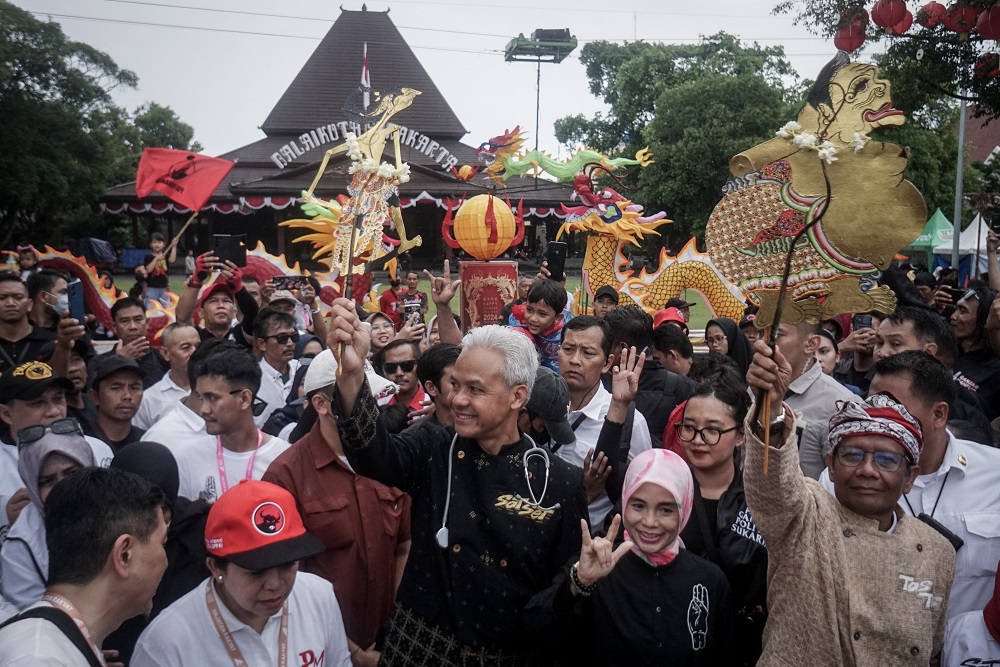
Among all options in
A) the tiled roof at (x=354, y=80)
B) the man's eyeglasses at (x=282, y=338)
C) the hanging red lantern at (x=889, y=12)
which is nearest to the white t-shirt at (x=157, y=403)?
the man's eyeglasses at (x=282, y=338)

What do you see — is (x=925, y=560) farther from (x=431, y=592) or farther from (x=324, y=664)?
(x=324, y=664)

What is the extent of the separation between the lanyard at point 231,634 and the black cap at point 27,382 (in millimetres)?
1487

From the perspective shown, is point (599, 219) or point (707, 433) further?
point (599, 219)

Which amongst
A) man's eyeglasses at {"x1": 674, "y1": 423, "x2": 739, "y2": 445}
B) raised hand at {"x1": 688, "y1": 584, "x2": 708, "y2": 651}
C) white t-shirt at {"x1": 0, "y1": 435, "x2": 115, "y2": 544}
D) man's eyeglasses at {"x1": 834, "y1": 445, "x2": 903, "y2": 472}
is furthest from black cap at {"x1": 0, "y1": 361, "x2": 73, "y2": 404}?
man's eyeglasses at {"x1": 834, "y1": 445, "x2": 903, "y2": 472}

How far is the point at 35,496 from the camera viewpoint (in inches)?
112

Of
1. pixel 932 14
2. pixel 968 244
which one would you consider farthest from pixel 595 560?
pixel 968 244

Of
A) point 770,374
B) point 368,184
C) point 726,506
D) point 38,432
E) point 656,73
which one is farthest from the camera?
point 656,73

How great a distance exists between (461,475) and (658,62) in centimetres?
3752

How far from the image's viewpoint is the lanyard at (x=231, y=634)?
2.31 meters

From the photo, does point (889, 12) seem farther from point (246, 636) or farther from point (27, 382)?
point (246, 636)

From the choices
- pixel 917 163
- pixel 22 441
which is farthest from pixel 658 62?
pixel 22 441

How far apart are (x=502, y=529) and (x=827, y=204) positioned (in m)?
1.26

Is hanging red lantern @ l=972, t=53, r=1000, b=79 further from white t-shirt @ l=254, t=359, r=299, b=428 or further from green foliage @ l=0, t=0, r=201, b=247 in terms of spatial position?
green foliage @ l=0, t=0, r=201, b=247

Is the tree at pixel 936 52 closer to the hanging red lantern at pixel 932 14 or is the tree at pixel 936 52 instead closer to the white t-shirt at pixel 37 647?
the hanging red lantern at pixel 932 14
